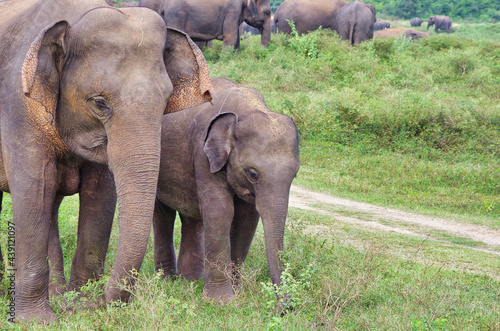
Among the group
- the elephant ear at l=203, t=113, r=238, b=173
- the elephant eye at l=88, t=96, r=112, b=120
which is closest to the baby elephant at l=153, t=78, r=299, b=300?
the elephant ear at l=203, t=113, r=238, b=173

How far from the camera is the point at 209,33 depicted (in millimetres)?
18781

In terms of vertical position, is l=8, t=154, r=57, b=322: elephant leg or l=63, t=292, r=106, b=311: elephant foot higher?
l=8, t=154, r=57, b=322: elephant leg

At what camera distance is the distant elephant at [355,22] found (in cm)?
2120

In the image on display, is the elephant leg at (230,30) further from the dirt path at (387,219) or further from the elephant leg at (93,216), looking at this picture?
the elephant leg at (93,216)

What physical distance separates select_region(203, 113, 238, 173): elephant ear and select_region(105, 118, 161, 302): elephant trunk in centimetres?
116

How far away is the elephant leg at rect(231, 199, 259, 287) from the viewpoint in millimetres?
5645

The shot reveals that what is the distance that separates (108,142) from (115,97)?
11.6 inches

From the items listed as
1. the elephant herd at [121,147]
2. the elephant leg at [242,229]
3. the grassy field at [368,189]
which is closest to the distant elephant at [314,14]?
the grassy field at [368,189]

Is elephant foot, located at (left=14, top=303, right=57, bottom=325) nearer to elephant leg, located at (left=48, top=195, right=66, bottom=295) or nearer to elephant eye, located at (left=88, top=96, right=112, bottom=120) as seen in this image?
elephant leg, located at (left=48, top=195, right=66, bottom=295)

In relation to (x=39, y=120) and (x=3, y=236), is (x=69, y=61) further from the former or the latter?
(x=3, y=236)

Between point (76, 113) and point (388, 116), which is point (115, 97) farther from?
point (388, 116)

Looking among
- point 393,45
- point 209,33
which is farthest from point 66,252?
point 393,45

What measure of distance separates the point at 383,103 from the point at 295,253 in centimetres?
898

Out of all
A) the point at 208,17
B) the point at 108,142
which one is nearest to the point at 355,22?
the point at 208,17
